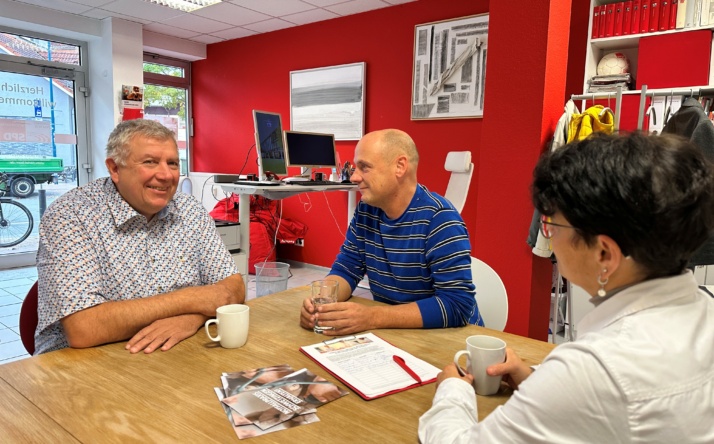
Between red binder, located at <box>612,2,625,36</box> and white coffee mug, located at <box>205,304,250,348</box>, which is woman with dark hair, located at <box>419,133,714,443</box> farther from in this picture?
red binder, located at <box>612,2,625,36</box>

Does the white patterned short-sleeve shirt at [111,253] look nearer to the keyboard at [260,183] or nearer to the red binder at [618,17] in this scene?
the keyboard at [260,183]

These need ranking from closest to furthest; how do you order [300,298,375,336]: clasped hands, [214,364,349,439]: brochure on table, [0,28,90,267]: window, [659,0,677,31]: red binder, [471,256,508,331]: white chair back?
[214,364,349,439]: brochure on table < [300,298,375,336]: clasped hands < [471,256,508,331]: white chair back < [659,0,677,31]: red binder < [0,28,90,267]: window

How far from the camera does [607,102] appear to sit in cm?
306

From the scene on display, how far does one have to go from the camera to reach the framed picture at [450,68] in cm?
399

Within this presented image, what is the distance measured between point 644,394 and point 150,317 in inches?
42.3

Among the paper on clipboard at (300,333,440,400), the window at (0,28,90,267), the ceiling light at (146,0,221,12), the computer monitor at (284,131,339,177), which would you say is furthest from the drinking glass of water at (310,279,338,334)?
the window at (0,28,90,267)

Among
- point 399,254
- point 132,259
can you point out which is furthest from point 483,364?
point 132,259

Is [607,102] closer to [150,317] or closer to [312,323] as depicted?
[312,323]

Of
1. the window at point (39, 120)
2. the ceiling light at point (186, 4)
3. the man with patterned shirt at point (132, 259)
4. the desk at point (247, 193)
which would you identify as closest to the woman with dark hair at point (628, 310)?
the man with patterned shirt at point (132, 259)

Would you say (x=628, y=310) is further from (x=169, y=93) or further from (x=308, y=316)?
(x=169, y=93)

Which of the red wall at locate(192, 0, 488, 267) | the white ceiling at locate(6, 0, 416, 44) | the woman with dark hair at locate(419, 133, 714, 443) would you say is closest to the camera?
the woman with dark hair at locate(419, 133, 714, 443)

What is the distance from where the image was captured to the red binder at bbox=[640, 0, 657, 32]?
9.48ft

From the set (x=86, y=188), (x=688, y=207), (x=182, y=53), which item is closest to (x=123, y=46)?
(x=182, y=53)

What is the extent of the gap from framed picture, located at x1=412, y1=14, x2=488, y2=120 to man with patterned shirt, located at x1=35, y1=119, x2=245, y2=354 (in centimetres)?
304
